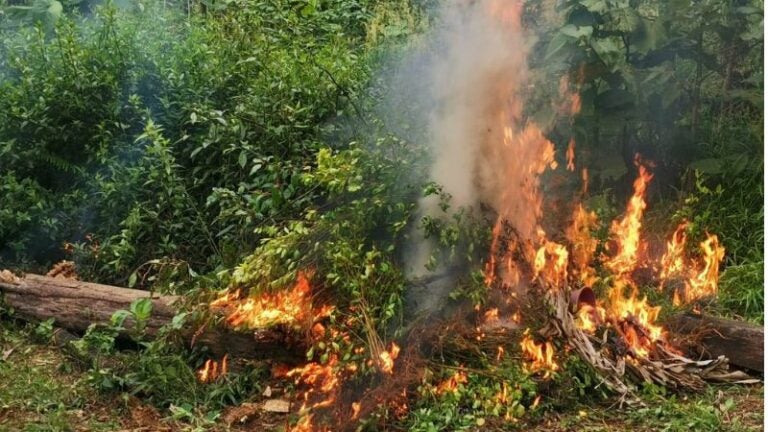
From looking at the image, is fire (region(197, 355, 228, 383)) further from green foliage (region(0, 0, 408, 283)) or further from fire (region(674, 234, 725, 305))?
fire (region(674, 234, 725, 305))

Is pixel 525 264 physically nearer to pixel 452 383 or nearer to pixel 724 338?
pixel 452 383

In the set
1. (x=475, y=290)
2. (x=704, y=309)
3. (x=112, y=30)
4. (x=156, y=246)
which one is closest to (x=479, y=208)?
(x=475, y=290)

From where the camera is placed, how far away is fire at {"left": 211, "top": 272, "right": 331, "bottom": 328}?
14.4ft

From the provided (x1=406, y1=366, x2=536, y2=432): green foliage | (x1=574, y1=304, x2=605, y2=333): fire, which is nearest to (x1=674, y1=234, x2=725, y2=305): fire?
(x1=574, y1=304, x2=605, y2=333): fire

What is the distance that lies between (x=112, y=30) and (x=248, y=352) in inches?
127

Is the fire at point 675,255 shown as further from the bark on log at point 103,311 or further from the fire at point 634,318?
the bark on log at point 103,311

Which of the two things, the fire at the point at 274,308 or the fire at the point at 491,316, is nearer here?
the fire at the point at 274,308

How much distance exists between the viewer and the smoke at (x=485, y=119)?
515 cm

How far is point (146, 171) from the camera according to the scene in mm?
5984

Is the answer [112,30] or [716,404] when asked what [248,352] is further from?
[112,30]

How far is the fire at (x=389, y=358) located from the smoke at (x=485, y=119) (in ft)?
2.80

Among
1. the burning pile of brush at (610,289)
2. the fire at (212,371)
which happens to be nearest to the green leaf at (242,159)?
the fire at (212,371)

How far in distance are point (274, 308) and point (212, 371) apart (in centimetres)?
49

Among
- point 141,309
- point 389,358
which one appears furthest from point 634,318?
point 141,309
